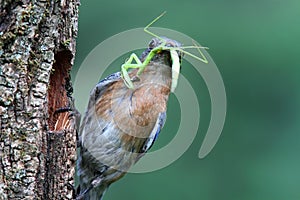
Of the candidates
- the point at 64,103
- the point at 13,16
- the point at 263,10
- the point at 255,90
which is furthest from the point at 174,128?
the point at 13,16

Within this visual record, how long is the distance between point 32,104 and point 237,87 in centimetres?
648

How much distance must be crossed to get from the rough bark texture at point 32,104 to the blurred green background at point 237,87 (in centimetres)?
531

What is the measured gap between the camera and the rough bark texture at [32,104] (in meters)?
4.47

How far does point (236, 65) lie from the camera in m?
10.8

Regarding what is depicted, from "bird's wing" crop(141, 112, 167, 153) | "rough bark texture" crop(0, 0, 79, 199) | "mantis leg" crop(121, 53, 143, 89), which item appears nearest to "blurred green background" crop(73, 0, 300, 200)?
"bird's wing" crop(141, 112, 167, 153)

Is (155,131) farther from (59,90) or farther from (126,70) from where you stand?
(59,90)

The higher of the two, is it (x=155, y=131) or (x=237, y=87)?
(x=237, y=87)

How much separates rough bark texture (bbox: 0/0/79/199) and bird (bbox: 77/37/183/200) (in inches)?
35.7

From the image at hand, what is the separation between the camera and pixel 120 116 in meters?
5.89

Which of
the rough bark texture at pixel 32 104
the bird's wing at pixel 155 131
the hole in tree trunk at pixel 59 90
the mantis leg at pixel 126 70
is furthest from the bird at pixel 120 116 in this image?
the rough bark texture at pixel 32 104

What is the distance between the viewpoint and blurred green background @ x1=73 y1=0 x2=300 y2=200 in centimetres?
1038

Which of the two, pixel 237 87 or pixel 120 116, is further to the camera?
pixel 237 87

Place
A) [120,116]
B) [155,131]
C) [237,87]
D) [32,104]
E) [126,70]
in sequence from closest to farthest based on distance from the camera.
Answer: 1. [32,104]
2. [126,70]
3. [120,116]
4. [155,131]
5. [237,87]

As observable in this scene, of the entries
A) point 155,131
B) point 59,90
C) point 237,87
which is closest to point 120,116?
point 155,131
